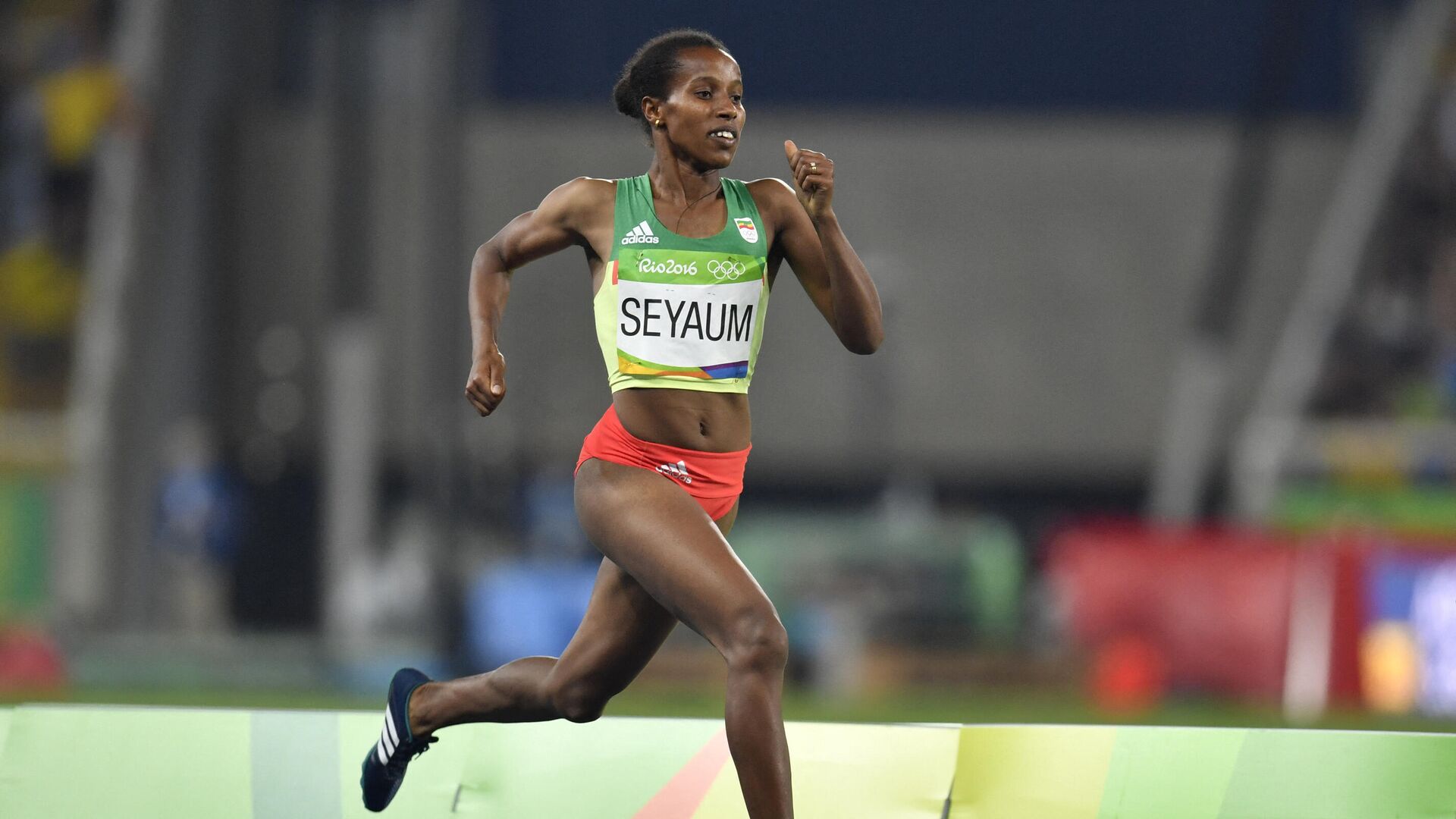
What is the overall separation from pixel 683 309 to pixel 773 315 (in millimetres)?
18774

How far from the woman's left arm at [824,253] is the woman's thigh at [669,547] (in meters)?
0.63

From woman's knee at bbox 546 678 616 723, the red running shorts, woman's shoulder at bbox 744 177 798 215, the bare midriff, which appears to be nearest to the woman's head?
woman's shoulder at bbox 744 177 798 215

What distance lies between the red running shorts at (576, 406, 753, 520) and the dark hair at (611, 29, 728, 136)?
0.85 m

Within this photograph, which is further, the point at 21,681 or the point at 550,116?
the point at 550,116

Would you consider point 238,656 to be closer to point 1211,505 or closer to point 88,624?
point 88,624

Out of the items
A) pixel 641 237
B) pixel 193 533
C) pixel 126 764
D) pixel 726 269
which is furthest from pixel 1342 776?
pixel 193 533

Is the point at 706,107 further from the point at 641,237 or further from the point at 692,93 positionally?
the point at 641,237

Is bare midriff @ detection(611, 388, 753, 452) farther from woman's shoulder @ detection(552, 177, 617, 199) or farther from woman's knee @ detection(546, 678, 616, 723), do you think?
woman's knee @ detection(546, 678, 616, 723)

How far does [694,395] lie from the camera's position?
498cm

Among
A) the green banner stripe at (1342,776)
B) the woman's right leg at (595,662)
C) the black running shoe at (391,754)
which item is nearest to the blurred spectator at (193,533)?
the black running shoe at (391,754)

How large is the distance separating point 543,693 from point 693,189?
1.45 metres

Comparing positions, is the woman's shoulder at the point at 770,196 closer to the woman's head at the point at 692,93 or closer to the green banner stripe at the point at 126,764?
the woman's head at the point at 692,93

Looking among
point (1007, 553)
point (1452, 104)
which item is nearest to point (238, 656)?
point (1007, 553)

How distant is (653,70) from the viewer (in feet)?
16.6
